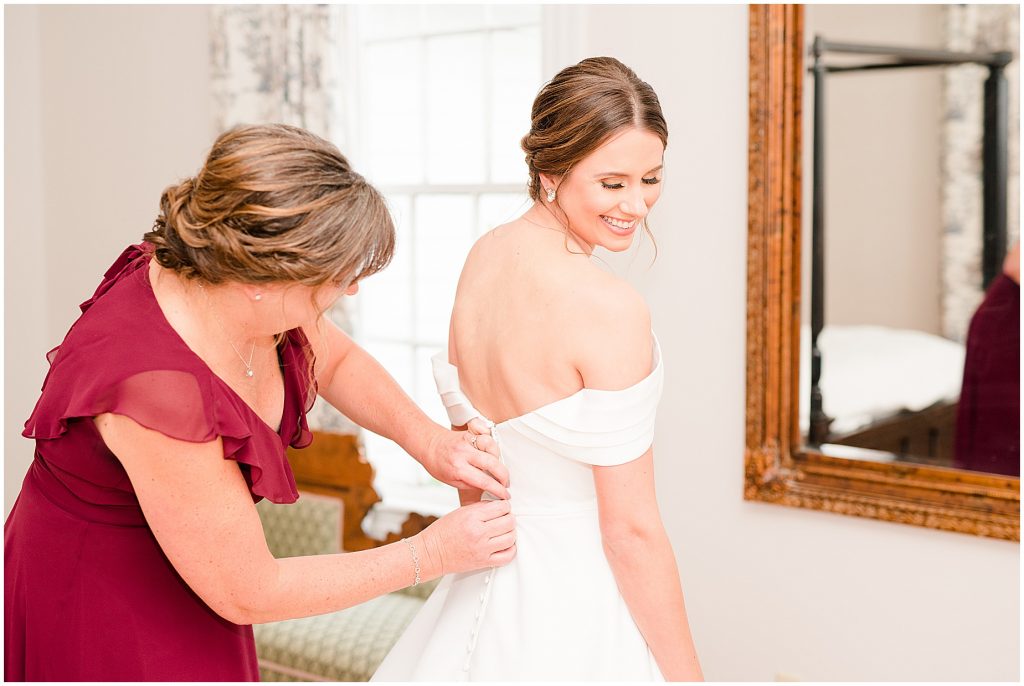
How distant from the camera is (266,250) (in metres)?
1.20

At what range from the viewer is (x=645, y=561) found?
1.52m

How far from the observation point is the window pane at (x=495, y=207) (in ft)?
11.1

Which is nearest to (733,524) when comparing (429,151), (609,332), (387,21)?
(609,332)

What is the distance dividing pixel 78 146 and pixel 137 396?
3602 mm

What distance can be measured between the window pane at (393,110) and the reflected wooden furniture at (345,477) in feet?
3.50

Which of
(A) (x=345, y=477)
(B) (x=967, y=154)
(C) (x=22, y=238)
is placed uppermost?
(B) (x=967, y=154)

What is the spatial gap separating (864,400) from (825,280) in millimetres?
358

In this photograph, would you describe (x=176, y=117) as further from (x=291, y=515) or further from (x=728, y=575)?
(x=728, y=575)

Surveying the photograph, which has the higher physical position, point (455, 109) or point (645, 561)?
point (455, 109)

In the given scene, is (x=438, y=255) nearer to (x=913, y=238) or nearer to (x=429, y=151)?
(x=429, y=151)

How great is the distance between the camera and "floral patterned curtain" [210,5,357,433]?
11.4ft

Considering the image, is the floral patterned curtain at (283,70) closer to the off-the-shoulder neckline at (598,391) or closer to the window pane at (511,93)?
the window pane at (511,93)

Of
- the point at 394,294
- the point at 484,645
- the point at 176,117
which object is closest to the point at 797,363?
the point at 484,645

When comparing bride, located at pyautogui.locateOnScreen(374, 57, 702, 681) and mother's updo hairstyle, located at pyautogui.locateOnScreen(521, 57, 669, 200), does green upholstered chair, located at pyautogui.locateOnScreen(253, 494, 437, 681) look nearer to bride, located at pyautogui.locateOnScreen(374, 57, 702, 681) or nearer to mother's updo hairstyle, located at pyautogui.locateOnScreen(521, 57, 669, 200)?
bride, located at pyautogui.locateOnScreen(374, 57, 702, 681)
